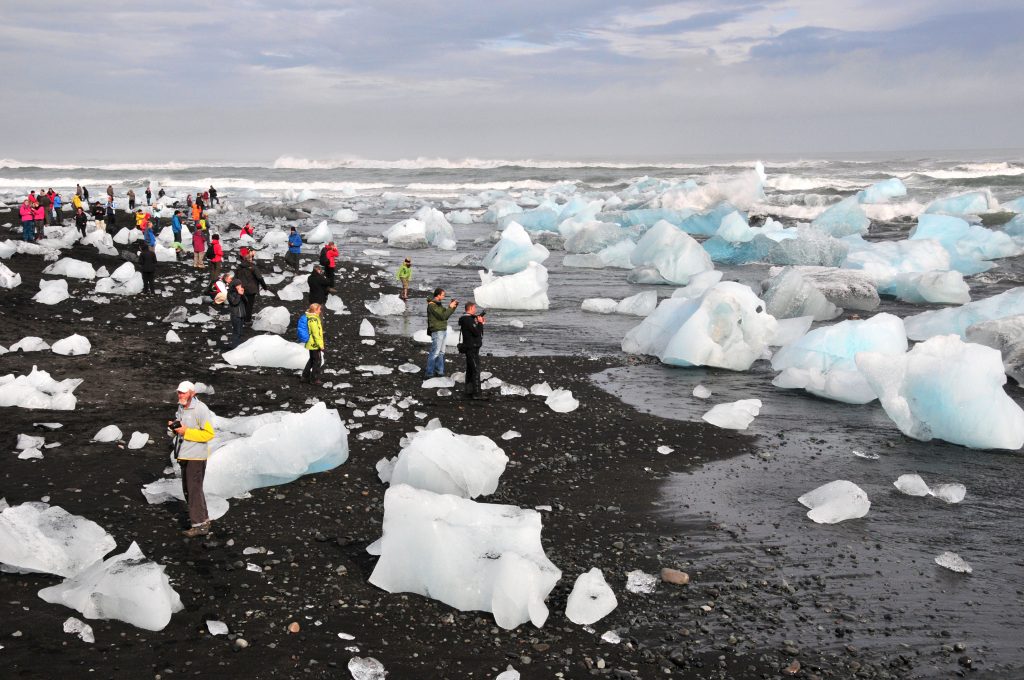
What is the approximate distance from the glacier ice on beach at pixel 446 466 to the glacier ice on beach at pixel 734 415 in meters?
3.86

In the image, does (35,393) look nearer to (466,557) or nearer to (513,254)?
(466,557)

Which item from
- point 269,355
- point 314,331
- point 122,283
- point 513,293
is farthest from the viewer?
point 513,293

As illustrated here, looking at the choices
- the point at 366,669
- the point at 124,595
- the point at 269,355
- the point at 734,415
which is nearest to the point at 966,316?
the point at 734,415

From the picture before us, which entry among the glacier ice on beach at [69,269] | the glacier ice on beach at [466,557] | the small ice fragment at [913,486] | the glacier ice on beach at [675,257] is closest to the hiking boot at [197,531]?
the glacier ice on beach at [466,557]

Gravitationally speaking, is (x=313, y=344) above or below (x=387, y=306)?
above

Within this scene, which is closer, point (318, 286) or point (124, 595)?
point (124, 595)

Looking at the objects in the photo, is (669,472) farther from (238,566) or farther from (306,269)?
(306,269)

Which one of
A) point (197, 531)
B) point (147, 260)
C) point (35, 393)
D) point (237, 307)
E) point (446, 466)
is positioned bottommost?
point (197, 531)

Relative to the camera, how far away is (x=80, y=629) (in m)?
5.89

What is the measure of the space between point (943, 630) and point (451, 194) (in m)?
63.5

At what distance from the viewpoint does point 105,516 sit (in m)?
7.65

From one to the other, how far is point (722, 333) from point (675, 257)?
9.30 m

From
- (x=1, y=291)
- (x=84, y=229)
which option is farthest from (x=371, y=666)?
(x=84, y=229)

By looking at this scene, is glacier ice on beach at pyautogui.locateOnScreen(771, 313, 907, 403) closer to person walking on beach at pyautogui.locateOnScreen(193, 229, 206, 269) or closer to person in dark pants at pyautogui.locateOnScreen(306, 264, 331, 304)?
person in dark pants at pyautogui.locateOnScreen(306, 264, 331, 304)
